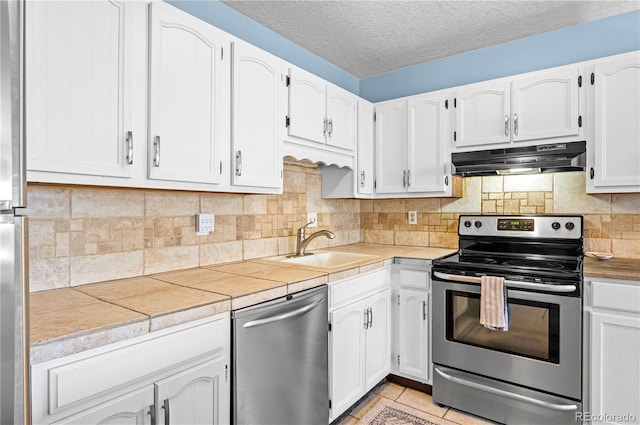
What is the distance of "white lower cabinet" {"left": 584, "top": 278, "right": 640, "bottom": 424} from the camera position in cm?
178

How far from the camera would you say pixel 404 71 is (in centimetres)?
313

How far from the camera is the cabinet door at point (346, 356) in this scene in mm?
1923

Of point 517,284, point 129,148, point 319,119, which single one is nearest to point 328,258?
point 319,119

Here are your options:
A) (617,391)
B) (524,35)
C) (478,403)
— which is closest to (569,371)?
(617,391)

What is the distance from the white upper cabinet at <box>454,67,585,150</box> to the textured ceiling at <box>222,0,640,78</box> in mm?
371

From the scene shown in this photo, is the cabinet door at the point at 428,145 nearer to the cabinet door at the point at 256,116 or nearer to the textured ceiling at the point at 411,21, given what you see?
the textured ceiling at the point at 411,21

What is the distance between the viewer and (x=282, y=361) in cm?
157

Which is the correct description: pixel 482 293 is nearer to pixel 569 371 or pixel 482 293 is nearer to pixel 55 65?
pixel 569 371

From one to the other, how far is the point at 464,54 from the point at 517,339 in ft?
6.99

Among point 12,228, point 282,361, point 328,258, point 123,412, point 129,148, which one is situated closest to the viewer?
point 12,228

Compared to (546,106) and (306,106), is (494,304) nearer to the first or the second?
(546,106)

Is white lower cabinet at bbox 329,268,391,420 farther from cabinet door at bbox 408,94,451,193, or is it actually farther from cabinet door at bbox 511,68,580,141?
cabinet door at bbox 511,68,580,141

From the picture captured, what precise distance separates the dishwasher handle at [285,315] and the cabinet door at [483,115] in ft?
5.32

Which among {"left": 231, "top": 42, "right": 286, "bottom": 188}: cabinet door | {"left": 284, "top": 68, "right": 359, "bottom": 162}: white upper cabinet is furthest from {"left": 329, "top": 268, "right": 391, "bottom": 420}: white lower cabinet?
{"left": 284, "top": 68, "right": 359, "bottom": 162}: white upper cabinet
